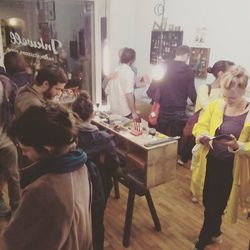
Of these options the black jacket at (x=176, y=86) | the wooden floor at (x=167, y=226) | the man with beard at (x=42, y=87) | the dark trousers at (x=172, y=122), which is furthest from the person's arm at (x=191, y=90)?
the man with beard at (x=42, y=87)

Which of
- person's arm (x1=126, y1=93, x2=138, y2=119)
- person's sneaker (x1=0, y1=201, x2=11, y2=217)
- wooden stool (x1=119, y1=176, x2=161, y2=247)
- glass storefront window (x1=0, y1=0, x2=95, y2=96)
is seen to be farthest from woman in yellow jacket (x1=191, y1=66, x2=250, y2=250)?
glass storefront window (x1=0, y1=0, x2=95, y2=96)

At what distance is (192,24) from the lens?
384 cm

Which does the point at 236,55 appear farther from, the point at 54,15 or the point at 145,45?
the point at 54,15

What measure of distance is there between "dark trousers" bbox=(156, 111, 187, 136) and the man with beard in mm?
1661

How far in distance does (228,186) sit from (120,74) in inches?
75.6

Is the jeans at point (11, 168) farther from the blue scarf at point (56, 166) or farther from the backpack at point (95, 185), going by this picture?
the blue scarf at point (56, 166)

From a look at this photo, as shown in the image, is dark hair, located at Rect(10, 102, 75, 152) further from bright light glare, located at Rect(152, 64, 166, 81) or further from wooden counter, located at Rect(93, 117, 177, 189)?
bright light glare, located at Rect(152, 64, 166, 81)

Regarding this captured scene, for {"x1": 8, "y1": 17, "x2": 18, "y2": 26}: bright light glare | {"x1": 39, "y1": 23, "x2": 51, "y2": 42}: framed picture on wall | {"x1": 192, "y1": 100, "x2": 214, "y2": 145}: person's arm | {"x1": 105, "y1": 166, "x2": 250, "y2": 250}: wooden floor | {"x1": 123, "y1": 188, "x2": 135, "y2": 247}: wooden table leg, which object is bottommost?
{"x1": 105, "y1": 166, "x2": 250, "y2": 250}: wooden floor

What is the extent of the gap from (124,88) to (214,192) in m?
1.81

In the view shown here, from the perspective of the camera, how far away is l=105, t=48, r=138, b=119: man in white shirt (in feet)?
11.3

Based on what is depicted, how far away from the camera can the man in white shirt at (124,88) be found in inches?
135

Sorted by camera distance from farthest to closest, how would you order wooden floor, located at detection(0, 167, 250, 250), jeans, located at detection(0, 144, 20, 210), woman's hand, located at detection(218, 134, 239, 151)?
jeans, located at detection(0, 144, 20, 210) → wooden floor, located at detection(0, 167, 250, 250) → woman's hand, located at detection(218, 134, 239, 151)

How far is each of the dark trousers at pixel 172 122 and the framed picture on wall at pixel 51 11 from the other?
2.00 meters

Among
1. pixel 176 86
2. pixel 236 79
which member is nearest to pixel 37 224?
pixel 236 79
